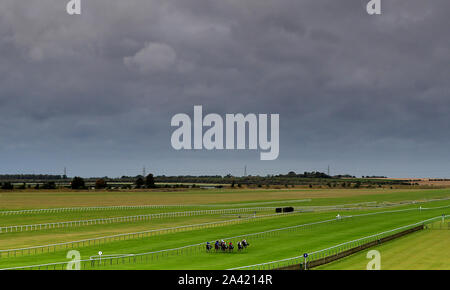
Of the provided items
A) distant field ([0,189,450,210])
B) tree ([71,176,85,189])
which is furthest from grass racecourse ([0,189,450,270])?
tree ([71,176,85,189])

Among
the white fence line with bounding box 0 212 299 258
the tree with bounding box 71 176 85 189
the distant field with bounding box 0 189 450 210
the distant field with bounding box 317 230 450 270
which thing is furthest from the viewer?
the tree with bounding box 71 176 85 189

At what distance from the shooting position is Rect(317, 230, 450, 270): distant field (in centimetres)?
3322

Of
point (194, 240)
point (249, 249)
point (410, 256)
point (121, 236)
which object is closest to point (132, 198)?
point (121, 236)

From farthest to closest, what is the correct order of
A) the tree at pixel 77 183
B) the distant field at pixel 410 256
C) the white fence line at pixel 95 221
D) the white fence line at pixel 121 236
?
the tree at pixel 77 183, the white fence line at pixel 95 221, the white fence line at pixel 121 236, the distant field at pixel 410 256

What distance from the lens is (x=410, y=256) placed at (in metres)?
37.7

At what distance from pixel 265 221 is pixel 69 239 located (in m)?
28.7

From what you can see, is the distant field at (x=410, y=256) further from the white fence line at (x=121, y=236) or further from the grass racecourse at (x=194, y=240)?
the white fence line at (x=121, y=236)

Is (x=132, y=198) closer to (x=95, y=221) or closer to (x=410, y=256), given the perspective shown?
(x=95, y=221)

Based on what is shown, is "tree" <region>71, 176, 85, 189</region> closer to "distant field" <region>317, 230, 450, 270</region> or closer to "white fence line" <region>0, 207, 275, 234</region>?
"white fence line" <region>0, 207, 275, 234</region>

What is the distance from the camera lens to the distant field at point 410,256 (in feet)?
109

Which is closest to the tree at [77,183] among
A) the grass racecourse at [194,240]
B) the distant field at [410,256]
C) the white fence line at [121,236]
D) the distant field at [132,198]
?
the distant field at [132,198]

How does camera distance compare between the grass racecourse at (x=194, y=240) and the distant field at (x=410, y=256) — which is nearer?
the distant field at (x=410, y=256)

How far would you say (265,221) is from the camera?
225 feet
